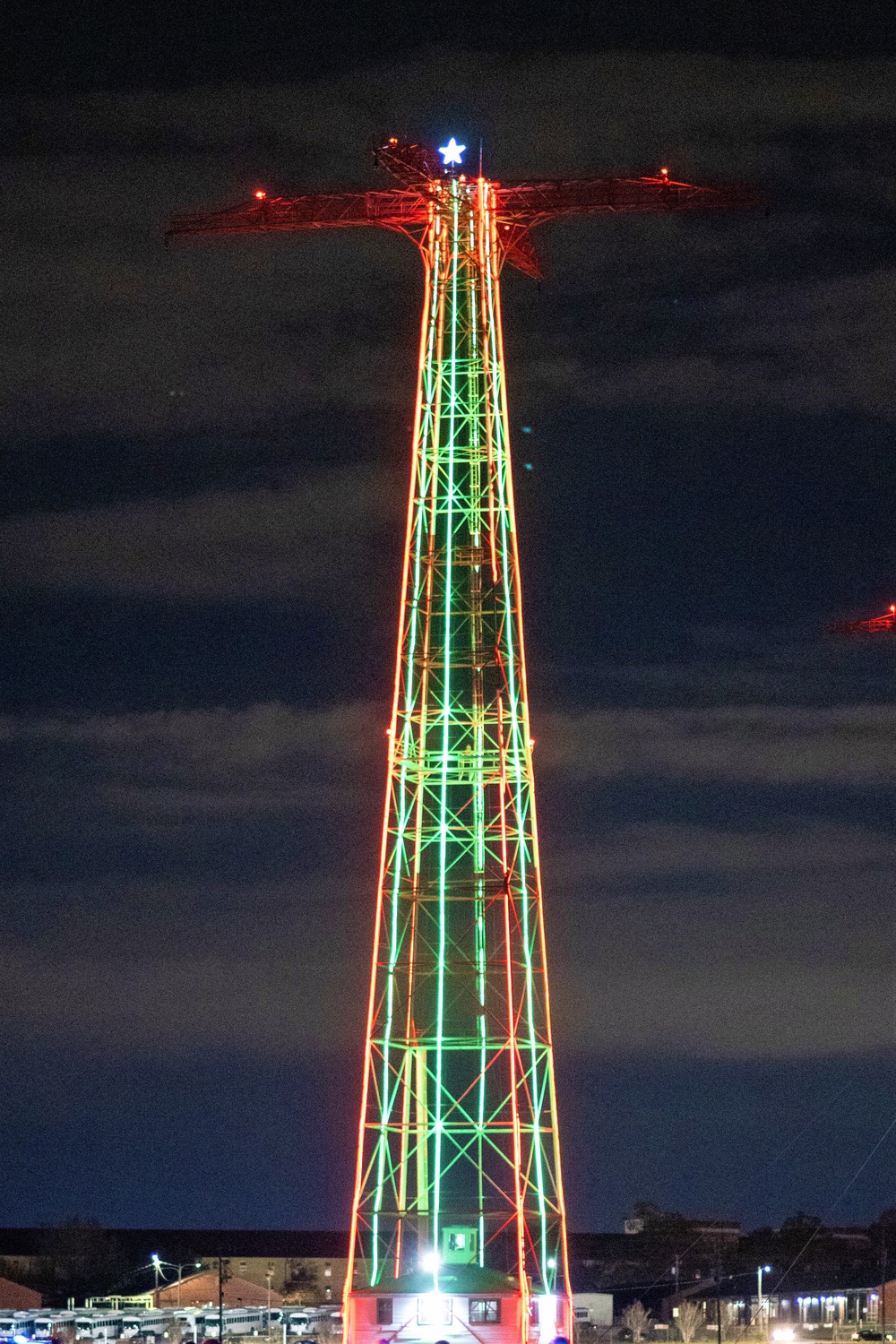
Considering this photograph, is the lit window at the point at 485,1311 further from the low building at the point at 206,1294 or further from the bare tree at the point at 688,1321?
the low building at the point at 206,1294

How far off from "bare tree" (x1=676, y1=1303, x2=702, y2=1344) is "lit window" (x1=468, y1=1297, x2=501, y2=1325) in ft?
155

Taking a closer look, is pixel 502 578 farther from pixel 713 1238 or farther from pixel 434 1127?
pixel 713 1238

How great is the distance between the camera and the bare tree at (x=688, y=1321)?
11057 cm

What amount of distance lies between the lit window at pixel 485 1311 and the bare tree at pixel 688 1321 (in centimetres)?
4730

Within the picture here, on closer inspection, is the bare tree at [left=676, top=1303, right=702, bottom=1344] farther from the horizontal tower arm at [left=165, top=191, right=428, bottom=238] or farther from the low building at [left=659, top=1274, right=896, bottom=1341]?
the horizontal tower arm at [left=165, top=191, right=428, bottom=238]

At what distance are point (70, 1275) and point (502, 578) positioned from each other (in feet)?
390

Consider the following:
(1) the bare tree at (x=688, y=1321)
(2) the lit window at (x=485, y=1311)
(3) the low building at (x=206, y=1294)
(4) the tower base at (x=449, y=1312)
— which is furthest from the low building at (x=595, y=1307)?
(2) the lit window at (x=485, y=1311)

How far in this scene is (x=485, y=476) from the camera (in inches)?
2640

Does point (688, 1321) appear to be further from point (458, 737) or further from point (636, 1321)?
point (458, 737)

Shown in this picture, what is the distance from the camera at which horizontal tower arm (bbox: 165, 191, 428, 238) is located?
66.8m

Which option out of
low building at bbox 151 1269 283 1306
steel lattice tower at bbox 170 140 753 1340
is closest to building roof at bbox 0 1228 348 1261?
low building at bbox 151 1269 283 1306

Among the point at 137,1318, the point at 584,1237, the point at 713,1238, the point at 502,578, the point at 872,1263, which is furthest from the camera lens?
the point at 584,1237

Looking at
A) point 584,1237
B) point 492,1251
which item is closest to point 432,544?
point 492,1251

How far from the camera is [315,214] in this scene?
68.7 meters
